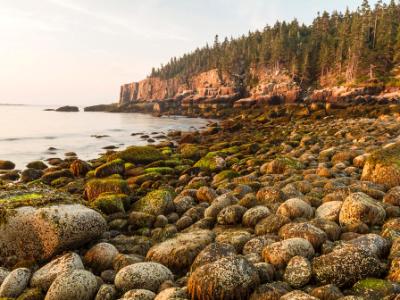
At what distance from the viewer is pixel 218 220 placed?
778cm

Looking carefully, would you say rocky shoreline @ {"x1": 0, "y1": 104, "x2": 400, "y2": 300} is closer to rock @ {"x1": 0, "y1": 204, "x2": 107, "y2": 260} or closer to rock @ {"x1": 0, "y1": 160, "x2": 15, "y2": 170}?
rock @ {"x1": 0, "y1": 204, "x2": 107, "y2": 260}

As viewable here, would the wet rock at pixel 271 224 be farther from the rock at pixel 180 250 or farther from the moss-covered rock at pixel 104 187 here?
the moss-covered rock at pixel 104 187

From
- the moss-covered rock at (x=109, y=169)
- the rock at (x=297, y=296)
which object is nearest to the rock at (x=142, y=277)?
the rock at (x=297, y=296)

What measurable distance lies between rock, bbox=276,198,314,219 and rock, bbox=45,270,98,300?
14.2ft

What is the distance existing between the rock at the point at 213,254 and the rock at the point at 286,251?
68cm

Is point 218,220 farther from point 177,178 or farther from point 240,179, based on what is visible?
point 177,178

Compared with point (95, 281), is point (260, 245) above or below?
above

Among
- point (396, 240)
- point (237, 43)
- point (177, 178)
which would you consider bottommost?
point (177, 178)

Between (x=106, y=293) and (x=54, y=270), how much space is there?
1369mm

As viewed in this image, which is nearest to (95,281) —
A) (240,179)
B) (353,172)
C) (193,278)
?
(193,278)

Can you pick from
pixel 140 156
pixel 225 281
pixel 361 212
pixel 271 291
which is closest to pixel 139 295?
pixel 225 281

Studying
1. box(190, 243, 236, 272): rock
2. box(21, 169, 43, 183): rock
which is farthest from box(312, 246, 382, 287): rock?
box(21, 169, 43, 183): rock

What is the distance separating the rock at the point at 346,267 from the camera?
439 centimetres

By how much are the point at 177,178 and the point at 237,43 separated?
118039 mm
